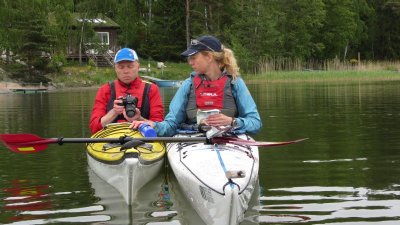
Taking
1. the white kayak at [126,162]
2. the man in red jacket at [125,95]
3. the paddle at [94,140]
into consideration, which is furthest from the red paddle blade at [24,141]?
the man in red jacket at [125,95]

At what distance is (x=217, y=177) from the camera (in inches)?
205

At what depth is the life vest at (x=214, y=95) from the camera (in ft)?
23.0

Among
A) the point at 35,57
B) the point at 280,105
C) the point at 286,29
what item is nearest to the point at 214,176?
the point at 280,105

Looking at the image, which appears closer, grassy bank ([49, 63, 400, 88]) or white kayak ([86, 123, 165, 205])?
white kayak ([86, 123, 165, 205])

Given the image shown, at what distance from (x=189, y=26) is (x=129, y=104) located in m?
47.0

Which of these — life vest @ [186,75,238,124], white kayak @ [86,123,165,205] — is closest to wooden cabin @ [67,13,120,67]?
white kayak @ [86,123,165,205]

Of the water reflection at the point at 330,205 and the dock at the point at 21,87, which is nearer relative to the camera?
the water reflection at the point at 330,205

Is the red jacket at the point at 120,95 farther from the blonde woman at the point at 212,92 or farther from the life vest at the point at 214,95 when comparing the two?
the life vest at the point at 214,95

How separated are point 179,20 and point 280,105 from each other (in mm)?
37430

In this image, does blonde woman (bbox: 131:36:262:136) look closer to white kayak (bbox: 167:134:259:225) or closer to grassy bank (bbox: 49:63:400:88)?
white kayak (bbox: 167:134:259:225)

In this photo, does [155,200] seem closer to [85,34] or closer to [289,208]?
[289,208]

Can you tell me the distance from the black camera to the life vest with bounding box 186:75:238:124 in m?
0.70

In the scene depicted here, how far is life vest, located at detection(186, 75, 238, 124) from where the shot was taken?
7.01m

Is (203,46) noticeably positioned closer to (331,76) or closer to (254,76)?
(331,76)
